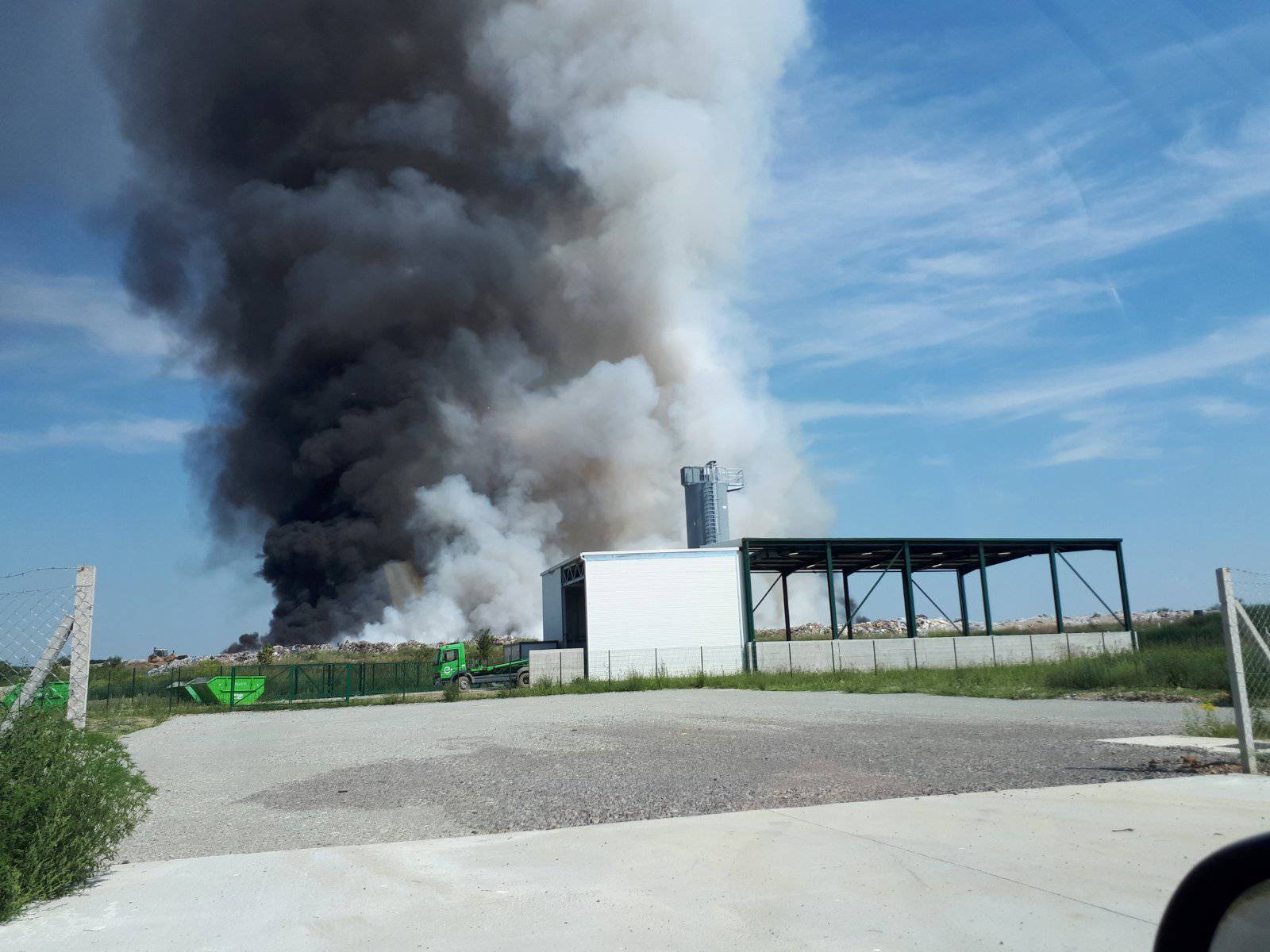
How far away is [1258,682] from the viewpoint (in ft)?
41.6

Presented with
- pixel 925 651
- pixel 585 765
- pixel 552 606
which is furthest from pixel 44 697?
pixel 552 606

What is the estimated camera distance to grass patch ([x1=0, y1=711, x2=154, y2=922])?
5191 mm

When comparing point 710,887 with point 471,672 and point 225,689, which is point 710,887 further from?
point 471,672

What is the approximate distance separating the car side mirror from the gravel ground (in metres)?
5.86

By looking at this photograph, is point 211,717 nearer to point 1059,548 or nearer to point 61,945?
point 61,945

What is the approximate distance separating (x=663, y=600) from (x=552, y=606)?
400 inches

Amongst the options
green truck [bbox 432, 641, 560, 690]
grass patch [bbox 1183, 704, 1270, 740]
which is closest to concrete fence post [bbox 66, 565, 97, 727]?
grass patch [bbox 1183, 704, 1270, 740]

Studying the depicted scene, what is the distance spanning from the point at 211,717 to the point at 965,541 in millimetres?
30680

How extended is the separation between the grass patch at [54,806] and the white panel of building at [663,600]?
91.6 ft

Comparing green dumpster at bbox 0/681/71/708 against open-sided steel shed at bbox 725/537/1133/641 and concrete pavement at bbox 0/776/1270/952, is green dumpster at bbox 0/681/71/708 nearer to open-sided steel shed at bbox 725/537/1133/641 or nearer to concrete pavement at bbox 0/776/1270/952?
concrete pavement at bbox 0/776/1270/952

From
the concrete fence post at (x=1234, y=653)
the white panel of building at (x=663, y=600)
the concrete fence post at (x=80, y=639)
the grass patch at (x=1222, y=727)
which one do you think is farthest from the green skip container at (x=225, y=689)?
the concrete fence post at (x=1234, y=653)

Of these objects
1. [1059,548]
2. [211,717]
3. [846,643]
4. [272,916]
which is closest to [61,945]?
[272,916]

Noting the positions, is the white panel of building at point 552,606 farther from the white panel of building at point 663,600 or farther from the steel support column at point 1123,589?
the steel support column at point 1123,589

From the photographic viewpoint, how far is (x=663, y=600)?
34.7m
